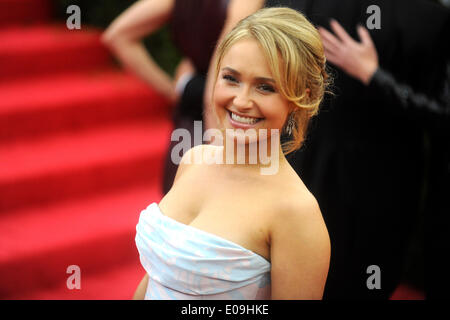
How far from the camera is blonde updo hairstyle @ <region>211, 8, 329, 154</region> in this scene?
3.16 feet

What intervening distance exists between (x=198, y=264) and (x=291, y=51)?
0.40 metres

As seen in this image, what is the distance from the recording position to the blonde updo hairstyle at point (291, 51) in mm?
962

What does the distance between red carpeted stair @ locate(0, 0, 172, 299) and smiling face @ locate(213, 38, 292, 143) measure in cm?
138

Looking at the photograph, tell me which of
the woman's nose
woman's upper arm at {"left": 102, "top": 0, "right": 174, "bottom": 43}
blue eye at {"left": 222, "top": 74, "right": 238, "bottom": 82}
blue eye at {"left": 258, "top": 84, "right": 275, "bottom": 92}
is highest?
woman's upper arm at {"left": 102, "top": 0, "right": 174, "bottom": 43}

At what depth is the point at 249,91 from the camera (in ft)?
3.23

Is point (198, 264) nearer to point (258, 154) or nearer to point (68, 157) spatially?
point (258, 154)

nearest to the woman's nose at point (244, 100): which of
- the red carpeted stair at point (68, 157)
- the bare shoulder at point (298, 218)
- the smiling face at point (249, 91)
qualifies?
the smiling face at point (249, 91)

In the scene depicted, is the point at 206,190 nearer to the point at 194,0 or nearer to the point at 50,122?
the point at 194,0

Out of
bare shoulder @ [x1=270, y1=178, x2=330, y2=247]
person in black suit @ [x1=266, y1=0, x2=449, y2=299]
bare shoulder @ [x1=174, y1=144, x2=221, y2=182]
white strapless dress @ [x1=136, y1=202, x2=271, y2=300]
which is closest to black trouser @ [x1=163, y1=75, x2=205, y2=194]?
person in black suit @ [x1=266, y1=0, x2=449, y2=299]

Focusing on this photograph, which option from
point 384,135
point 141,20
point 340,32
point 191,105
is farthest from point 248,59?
point 141,20

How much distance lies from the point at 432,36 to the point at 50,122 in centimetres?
255

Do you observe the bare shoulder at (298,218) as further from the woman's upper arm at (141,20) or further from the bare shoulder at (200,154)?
the woman's upper arm at (141,20)

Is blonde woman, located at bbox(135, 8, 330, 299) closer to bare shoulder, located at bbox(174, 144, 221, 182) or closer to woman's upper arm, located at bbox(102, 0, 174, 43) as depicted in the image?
bare shoulder, located at bbox(174, 144, 221, 182)
